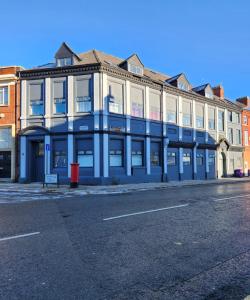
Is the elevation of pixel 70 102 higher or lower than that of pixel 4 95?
lower

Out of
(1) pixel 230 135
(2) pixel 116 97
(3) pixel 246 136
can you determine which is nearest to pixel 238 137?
(1) pixel 230 135

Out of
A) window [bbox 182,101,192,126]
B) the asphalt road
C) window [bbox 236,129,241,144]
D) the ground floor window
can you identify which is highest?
window [bbox 182,101,192,126]

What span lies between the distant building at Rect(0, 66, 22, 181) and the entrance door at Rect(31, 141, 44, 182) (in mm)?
1478

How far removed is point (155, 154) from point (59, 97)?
33.7ft

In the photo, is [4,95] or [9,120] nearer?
[9,120]

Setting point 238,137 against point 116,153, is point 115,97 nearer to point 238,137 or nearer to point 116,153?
point 116,153

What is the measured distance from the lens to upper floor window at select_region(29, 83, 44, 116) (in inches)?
1068

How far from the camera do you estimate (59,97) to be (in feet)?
87.8

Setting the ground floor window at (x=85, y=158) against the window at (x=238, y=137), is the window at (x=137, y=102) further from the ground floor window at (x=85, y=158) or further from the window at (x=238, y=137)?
the window at (x=238, y=137)

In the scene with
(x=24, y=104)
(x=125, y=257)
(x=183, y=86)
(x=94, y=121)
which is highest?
(x=183, y=86)

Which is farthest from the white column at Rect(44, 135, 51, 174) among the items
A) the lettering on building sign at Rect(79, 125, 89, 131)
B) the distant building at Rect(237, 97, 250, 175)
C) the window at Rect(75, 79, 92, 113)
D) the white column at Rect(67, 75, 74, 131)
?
the distant building at Rect(237, 97, 250, 175)

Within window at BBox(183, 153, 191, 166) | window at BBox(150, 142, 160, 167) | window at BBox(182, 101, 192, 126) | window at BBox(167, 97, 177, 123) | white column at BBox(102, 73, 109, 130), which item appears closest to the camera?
white column at BBox(102, 73, 109, 130)

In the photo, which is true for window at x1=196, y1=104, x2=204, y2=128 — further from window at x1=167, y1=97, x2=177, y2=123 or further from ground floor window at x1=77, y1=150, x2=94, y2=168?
ground floor window at x1=77, y1=150, x2=94, y2=168

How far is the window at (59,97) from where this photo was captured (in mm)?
26672
